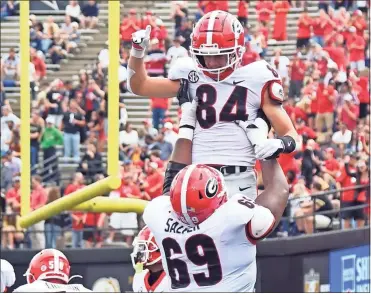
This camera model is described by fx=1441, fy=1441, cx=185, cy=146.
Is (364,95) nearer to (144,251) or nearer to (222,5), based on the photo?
(222,5)

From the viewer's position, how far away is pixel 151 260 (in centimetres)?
744

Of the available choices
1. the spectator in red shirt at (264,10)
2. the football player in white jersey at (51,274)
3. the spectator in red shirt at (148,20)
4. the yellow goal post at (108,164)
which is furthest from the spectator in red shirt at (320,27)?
the football player in white jersey at (51,274)

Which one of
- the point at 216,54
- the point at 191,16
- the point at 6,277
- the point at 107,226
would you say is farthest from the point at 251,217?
the point at 191,16

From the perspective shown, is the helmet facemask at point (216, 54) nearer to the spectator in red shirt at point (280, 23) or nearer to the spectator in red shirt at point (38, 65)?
the spectator in red shirt at point (38, 65)

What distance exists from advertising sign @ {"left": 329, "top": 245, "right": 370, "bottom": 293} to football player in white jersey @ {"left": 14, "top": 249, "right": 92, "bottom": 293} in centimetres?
640

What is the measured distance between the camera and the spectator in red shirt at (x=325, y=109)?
17.5 m

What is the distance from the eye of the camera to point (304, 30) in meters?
20.0

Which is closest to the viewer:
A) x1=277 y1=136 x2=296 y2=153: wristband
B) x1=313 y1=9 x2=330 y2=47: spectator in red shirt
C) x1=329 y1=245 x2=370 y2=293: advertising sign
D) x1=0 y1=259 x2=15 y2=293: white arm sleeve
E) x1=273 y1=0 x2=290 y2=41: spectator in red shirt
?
x1=277 y1=136 x2=296 y2=153: wristband

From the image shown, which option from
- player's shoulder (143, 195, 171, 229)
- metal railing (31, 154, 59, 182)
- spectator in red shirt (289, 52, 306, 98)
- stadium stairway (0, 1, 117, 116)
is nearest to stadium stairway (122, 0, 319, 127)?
stadium stairway (0, 1, 117, 116)

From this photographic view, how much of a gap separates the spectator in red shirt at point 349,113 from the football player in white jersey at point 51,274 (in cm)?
956

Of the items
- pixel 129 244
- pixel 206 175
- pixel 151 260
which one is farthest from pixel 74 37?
pixel 206 175

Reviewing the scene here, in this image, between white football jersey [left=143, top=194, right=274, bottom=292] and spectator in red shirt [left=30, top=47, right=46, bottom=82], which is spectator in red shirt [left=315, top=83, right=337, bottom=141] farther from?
white football jersey [left=143, top=194, right=274, bottom=292]

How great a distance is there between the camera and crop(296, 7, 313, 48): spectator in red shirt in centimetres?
1988

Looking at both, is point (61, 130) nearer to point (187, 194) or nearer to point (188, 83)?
point (188, 83)
